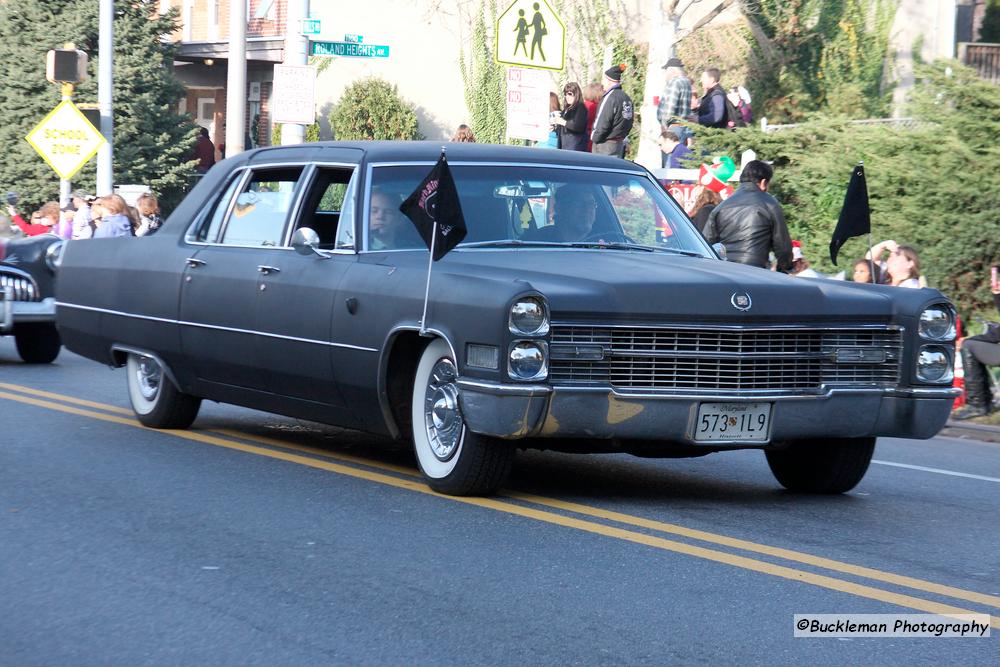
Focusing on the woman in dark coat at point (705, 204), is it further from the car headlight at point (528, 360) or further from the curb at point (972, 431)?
the car headlight at point (528, 360)

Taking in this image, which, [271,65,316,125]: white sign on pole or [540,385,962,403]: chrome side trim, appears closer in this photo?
[540,385,962,403]: chrome side trim

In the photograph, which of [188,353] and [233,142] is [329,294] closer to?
[188,353]

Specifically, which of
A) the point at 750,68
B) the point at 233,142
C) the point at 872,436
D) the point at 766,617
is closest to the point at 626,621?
the point at 766,617

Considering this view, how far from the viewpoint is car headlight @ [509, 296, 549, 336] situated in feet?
24.2

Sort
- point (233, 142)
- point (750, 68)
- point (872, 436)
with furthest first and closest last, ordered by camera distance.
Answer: point (750, 68)
point (233, 142)
point (872, 436)

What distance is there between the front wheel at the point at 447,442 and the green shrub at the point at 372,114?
29299 mm

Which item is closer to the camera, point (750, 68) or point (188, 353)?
point (188, 353)

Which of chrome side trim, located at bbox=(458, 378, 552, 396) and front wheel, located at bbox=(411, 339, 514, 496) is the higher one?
chrome side trim, located at bbox=(458, 378, 552, 396)

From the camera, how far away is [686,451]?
8008mm

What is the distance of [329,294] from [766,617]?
11.3 feet

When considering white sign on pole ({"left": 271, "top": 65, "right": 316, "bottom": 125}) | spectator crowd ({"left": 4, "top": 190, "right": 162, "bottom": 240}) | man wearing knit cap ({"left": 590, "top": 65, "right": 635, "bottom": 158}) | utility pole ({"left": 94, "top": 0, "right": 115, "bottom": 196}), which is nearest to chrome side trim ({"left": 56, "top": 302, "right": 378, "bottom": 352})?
spectator crowd ({"left": 4, "top": 190, "right": 162, "bottom": 240})

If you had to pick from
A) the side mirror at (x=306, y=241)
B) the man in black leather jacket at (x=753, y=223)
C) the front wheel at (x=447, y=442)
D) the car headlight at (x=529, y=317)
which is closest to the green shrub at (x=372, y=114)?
the man in black leather jacket at (x=753, y=223)

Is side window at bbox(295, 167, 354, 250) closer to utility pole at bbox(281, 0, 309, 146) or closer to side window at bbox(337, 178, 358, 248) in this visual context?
side window at bbox(337, 178, 358, 248)

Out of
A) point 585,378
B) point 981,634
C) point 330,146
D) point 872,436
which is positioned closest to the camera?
point 981,634
